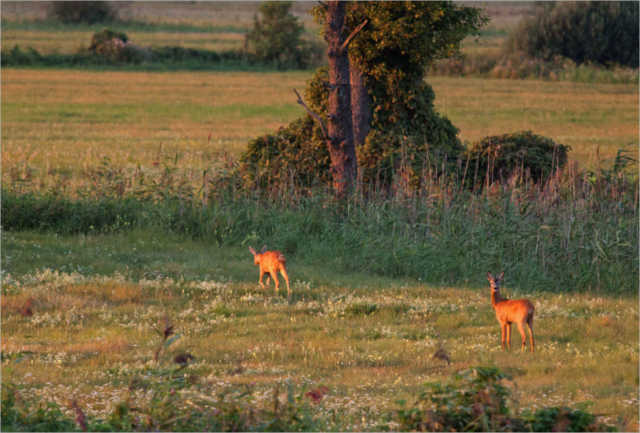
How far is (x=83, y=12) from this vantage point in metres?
87.6

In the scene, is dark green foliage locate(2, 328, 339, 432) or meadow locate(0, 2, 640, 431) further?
meadow locate(0, 2, 640, 431)

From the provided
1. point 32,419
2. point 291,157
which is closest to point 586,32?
point 291,157

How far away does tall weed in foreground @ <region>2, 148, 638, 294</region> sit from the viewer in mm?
11641

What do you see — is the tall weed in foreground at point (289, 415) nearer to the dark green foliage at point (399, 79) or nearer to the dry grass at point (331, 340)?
the dry grass at point (331, 340)

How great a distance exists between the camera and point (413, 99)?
17547 millimetres

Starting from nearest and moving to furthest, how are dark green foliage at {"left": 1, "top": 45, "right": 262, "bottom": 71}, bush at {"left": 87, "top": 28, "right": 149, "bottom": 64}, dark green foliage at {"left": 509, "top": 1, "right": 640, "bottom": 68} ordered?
dark green foliage at {"left": 1, "top": 45, "right": 262, "bottom": 71}, bush at {"left": 87, "top": 28, "right": 149, "bottom": 64}, dark green foliage at {"left": 509, "top": 1, "right": 640, "bottom": 68}

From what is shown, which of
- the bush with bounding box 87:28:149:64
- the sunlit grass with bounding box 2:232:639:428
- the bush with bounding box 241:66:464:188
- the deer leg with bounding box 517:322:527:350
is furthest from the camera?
the bush with bounding box 87:28:149:64

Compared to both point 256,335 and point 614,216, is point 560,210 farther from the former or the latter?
point 256,335

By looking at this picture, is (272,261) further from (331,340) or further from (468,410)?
(468,410)

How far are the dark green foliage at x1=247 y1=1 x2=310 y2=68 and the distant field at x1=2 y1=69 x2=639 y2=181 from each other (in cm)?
854

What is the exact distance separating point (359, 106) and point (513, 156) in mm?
3484

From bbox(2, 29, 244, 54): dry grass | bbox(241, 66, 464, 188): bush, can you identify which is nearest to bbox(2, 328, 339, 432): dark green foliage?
bbox(241, 66, 464, 188): bush

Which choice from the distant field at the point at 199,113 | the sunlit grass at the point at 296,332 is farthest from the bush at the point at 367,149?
the distant field at the point at 199,113

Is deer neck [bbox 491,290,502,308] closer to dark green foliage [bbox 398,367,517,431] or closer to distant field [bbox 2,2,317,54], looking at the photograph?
dark green foliage [bbox 398,367,517,431]
